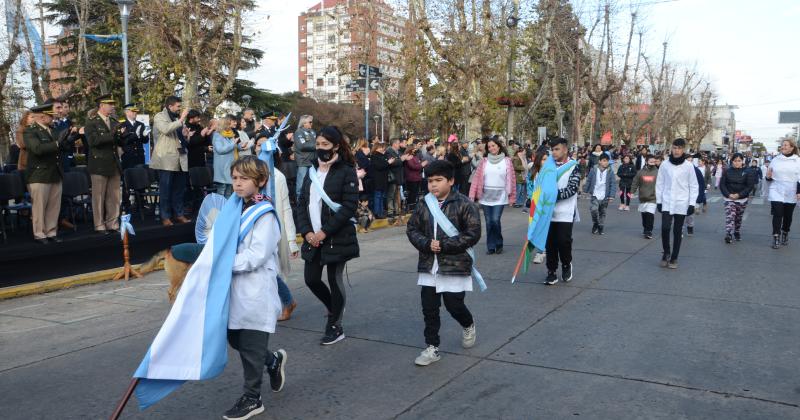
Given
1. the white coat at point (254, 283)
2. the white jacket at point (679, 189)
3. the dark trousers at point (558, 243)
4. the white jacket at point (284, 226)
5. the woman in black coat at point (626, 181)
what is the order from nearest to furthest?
the white coat at point (254, 283), the white jacket at point (284, 226), the dark trousers at point (558, 243), the white jacket at point (679, 189), the woman in black coat at point (626, 181)

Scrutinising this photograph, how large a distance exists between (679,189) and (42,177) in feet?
29.5

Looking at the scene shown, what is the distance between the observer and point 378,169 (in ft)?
48.5

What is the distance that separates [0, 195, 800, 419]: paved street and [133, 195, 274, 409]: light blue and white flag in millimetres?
630

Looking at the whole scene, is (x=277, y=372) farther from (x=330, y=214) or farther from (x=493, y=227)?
(x=493, y=227)

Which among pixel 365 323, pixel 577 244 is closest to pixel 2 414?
pixel 365 323

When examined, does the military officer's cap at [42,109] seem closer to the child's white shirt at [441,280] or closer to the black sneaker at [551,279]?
the child's white shirt at [441,280]

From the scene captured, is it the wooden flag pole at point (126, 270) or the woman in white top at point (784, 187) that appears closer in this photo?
the wooden flag pole at point (126, 270)

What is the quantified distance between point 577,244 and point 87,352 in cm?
854

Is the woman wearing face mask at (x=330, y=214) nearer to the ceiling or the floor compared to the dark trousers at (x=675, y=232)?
nearer to the ceiling

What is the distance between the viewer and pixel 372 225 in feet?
48.1

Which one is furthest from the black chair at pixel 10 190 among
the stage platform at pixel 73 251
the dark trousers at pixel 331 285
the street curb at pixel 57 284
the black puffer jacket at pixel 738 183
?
the black puffer jacket at pixel 738 183

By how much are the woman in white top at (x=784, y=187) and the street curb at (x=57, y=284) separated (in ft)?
35.7

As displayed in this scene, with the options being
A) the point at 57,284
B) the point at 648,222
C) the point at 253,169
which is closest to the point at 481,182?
the point at 648,222

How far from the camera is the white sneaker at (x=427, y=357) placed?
16.7 ft
